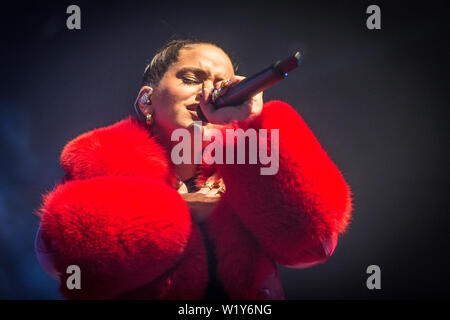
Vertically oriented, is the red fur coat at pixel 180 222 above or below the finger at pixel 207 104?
below

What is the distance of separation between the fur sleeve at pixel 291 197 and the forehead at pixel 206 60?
222mm

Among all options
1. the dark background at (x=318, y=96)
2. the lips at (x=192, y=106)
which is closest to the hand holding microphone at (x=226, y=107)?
the lips at (x=192, y=106)

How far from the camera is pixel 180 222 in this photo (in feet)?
2.08

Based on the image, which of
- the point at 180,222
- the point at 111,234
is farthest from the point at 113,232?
the point at 180,222

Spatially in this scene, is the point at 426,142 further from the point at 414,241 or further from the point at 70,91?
the point at 70,91

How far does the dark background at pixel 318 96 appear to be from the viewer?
1.13 metres

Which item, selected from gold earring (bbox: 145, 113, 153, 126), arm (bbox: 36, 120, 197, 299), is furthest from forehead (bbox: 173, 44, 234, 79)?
arm (bbox: 36, 120, 197, 299)

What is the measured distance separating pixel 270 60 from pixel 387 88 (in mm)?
452

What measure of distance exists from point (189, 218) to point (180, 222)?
3cm

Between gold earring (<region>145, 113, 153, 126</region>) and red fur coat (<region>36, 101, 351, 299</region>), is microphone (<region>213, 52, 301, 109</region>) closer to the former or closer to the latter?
red fur coat (<region>36, 101, 351, 299</region>)

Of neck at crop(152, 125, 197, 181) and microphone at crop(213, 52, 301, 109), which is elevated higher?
microphone at crop(213, 52, 301, 109)

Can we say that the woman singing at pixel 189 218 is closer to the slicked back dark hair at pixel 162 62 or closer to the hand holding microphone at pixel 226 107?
the hand holding microphone at pixel 226 107

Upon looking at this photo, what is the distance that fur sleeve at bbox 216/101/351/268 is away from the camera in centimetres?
64
